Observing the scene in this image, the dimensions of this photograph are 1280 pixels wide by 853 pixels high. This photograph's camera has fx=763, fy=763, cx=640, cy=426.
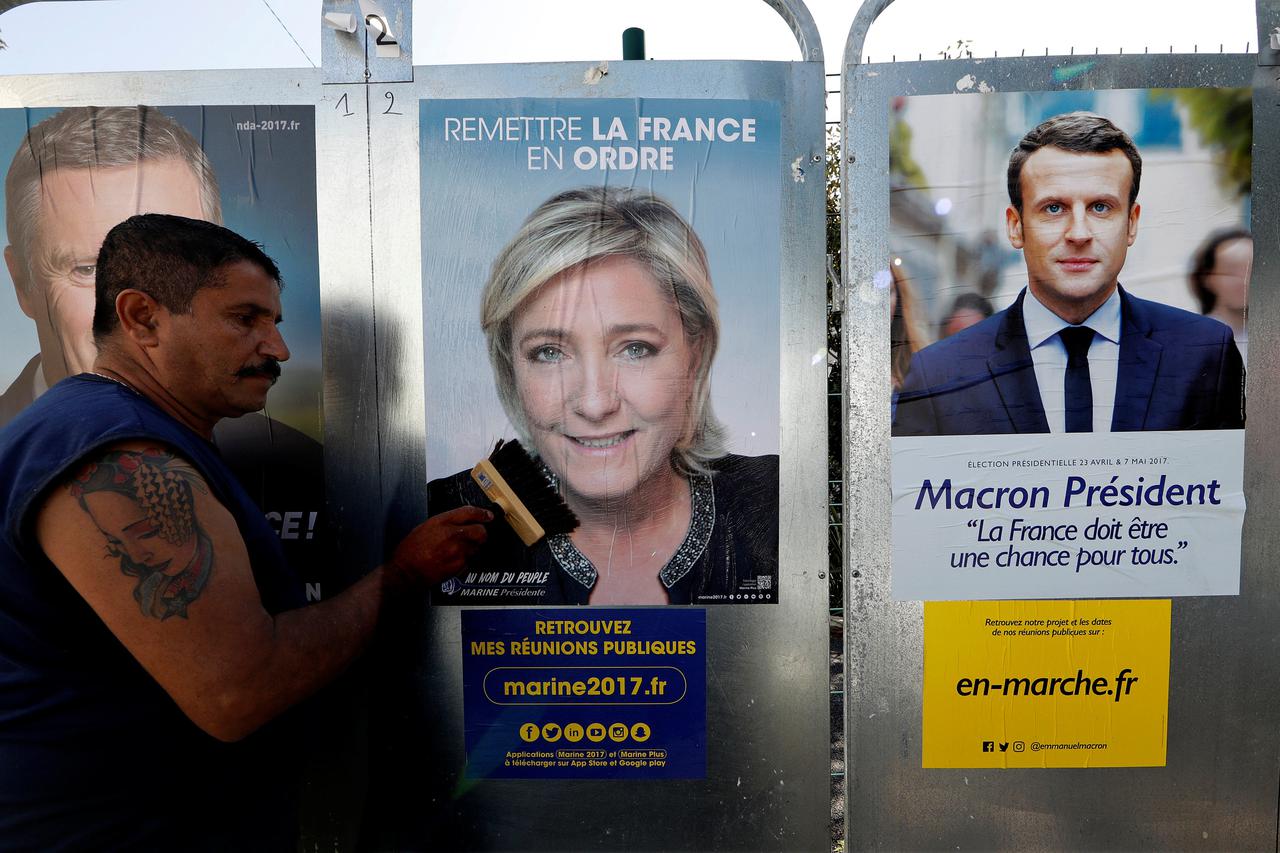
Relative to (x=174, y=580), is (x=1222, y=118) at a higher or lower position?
higher

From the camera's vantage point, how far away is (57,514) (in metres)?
1.53

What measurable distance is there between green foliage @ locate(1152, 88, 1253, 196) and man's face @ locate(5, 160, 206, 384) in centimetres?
304

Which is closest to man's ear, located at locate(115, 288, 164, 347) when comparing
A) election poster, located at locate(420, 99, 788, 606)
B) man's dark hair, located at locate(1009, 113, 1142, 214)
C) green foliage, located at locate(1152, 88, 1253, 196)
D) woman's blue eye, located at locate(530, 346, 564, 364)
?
election poster, located at locate(420, 99, 788, 606)

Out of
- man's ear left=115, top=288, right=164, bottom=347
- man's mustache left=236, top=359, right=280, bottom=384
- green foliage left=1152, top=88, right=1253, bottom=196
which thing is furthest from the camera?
green foliage left=1152, top=88, right=1253, bottom=196

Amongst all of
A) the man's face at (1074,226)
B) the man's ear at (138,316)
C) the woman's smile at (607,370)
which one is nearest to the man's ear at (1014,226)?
the man's face at (1074,226)

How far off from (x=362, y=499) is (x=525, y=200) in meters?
1.07

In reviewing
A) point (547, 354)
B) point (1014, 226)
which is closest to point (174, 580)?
point (547, 354)

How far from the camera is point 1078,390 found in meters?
2.35

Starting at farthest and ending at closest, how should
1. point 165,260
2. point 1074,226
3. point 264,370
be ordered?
point 1074,226
point 264,370
point 165,260

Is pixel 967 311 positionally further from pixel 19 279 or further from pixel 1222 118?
pixel 19 279

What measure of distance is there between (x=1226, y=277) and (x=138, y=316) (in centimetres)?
307

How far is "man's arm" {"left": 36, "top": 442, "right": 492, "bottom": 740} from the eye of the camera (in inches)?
60.3

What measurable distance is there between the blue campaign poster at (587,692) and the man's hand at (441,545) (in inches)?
7.3

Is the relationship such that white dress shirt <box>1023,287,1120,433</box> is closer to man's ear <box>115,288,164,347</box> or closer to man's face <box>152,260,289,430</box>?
man's face <box>152,260,289,430</box>
